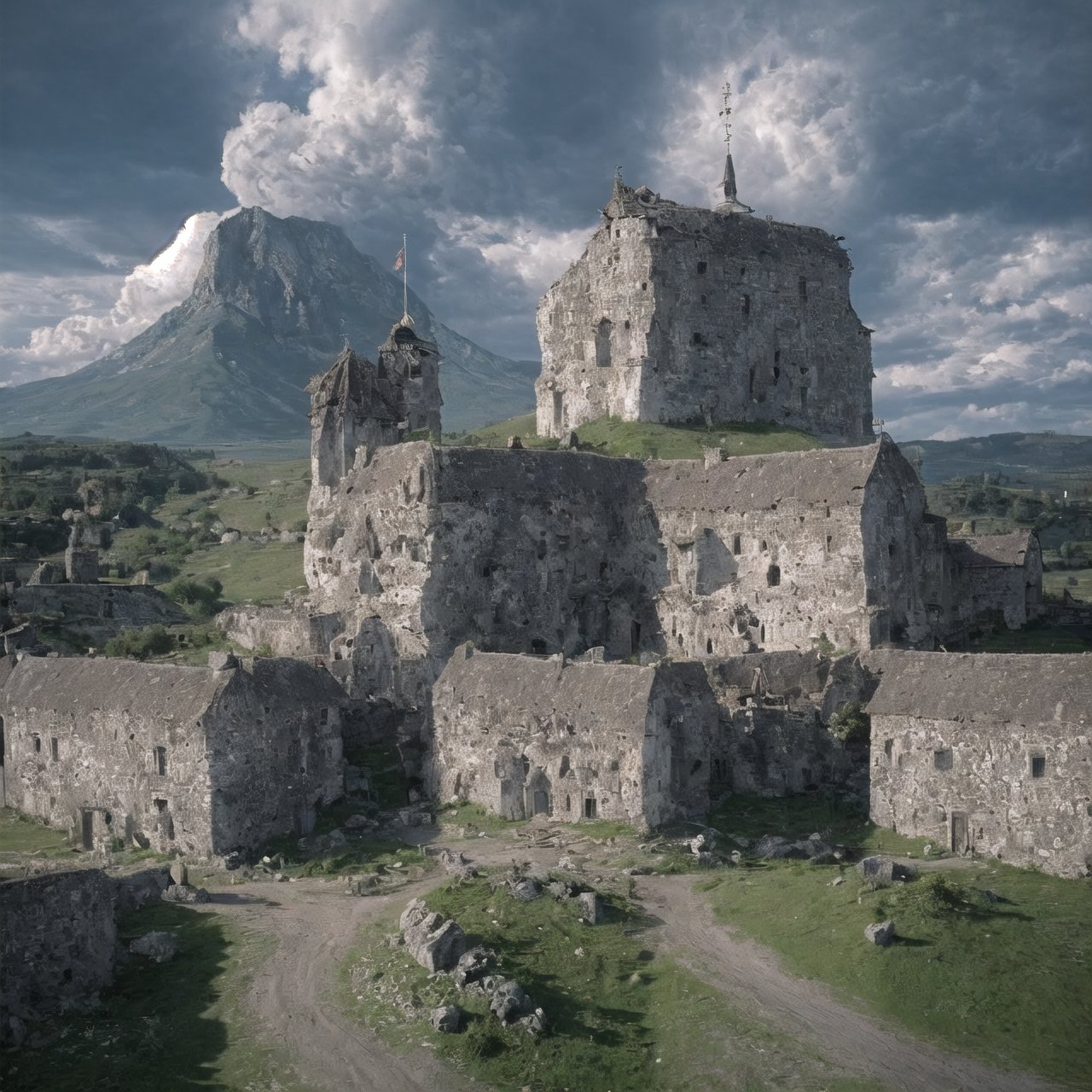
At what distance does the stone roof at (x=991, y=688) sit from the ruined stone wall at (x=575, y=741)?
756cm

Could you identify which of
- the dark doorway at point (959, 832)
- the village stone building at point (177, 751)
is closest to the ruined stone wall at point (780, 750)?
the dark doorway at point (959, 832)

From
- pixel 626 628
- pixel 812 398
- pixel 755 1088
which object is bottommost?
pixel 755 1088

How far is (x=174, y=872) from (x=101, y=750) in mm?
8430

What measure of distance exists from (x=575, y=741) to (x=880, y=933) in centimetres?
1641

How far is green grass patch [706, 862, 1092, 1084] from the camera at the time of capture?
33.9 metres

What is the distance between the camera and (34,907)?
36.7m

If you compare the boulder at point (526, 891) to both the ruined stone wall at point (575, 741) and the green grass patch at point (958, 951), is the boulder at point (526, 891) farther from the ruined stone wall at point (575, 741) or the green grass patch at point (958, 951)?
the ruined stone wall at point (575, 741)

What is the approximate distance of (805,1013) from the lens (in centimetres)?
3494

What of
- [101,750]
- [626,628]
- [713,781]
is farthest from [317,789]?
[626,628]

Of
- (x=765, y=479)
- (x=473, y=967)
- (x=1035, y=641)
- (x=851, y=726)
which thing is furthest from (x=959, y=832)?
(x=765, y=479)

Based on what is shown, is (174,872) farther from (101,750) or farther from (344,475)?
(344,475)

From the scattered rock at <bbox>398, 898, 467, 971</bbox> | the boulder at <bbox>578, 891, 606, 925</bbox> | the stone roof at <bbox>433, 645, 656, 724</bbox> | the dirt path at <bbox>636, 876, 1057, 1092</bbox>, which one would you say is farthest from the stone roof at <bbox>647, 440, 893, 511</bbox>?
the scattered rock at <bbox>398, 898, 467, 971</bbox>

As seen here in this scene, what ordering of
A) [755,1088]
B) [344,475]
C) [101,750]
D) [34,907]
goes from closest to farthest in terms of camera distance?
[755,1088]
[34,907]
[101,750]
[344,475]

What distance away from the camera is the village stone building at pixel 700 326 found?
87312mm
